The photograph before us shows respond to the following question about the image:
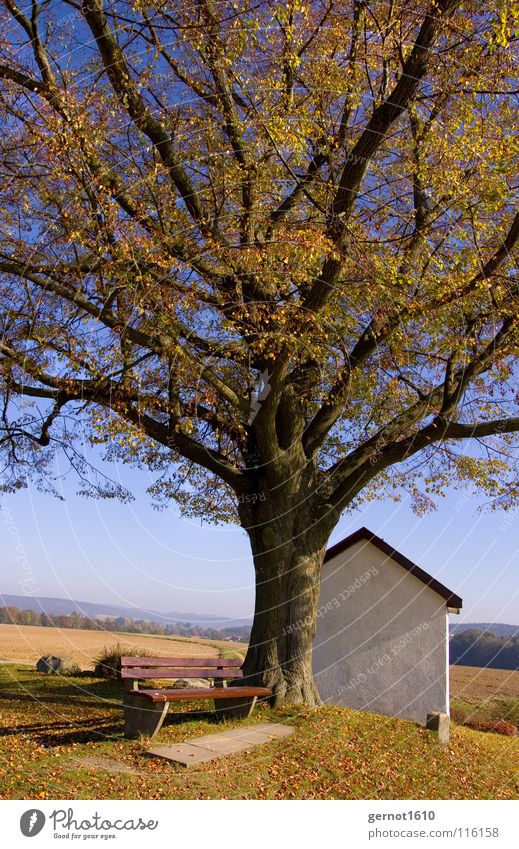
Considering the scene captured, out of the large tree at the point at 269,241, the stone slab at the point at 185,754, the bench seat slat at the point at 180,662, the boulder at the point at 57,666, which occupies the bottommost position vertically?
the boulder at the point at 57,666

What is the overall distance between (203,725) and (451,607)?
Answer: 9.73 meters

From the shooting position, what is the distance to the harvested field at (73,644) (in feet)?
68.2

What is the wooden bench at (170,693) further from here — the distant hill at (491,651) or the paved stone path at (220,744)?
the distant hill at (491,651)

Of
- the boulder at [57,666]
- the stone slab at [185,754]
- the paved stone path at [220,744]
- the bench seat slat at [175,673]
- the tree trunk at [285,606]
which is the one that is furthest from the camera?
the boulder at [57,666]

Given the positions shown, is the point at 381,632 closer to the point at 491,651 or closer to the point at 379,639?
the point at 379,639

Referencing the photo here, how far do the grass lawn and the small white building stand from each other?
472 centimetres

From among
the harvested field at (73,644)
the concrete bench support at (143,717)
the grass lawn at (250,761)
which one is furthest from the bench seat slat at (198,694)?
the harvested field at (73,644)

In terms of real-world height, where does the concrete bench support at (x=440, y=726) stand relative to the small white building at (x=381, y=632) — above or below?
below

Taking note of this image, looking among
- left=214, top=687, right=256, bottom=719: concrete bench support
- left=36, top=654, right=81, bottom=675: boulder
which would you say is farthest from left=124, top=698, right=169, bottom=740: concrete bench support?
left=36, top=654, right=81, bottom=675: boulder

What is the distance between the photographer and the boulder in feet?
58.3

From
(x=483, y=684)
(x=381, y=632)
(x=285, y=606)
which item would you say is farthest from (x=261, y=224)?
(x=483, y=684)

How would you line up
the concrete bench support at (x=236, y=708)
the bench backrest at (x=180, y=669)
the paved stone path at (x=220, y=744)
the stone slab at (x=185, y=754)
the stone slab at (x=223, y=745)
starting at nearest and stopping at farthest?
the stone slab at (x=185, y=754), the paved stone path at (x=220, y=744), the stone slab at (x=223, y=745), the bench backrest at (x=180, y=669), the concrete bench support at (x=236, y=708)

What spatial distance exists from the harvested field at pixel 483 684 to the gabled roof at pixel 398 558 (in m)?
8.74

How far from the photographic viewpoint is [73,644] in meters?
24.3
